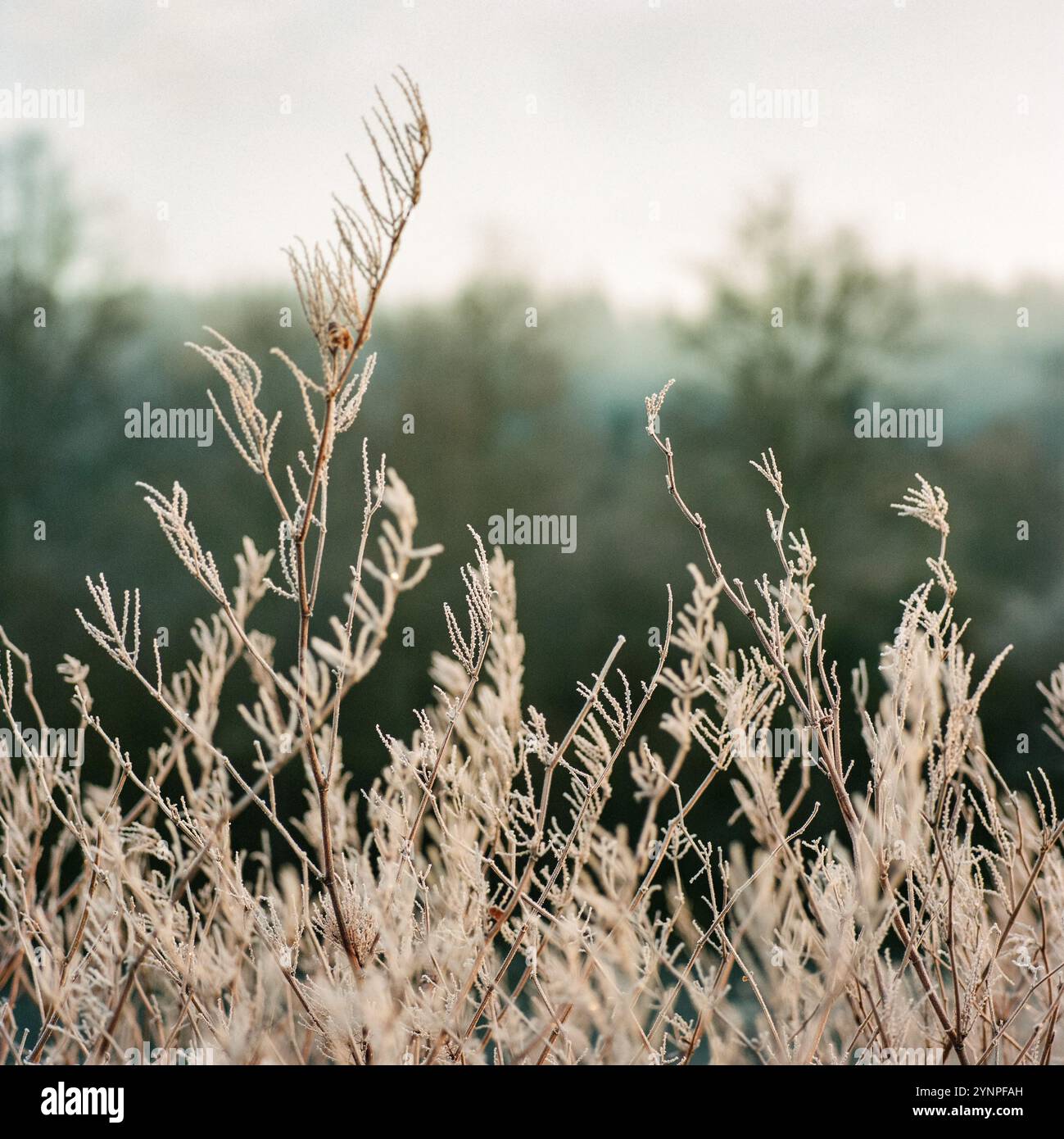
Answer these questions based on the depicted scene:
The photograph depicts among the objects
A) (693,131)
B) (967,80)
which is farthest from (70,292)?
(967,80)

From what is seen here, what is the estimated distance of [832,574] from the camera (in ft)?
11.0

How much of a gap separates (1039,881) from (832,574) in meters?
1.82

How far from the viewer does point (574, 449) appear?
3504mm

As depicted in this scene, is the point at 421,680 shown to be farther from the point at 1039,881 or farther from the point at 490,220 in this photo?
the point at 1039,881

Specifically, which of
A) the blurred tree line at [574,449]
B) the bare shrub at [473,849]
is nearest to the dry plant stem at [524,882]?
the bare shrub at [473,849]

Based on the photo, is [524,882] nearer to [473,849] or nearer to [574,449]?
[473,849]

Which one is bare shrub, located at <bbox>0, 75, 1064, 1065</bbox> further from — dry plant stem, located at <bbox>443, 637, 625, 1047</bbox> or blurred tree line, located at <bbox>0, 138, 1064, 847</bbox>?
blurred tree line, located at <bbox>0, 138, 1064, 847</bbox>

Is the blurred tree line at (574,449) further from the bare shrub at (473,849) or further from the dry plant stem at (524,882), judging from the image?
the dry plant stem at (524,882)

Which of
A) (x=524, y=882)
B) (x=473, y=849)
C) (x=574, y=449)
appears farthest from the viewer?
(x=574, y=449)

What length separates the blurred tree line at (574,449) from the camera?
3.28m

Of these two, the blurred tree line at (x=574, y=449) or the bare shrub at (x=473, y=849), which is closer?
the bare shrub at (x=473, y=849)

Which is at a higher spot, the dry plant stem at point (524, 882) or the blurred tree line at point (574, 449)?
the blurred tree line at point (574, 449)

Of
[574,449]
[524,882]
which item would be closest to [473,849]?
[524,882]

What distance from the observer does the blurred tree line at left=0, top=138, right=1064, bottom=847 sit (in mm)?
3281
